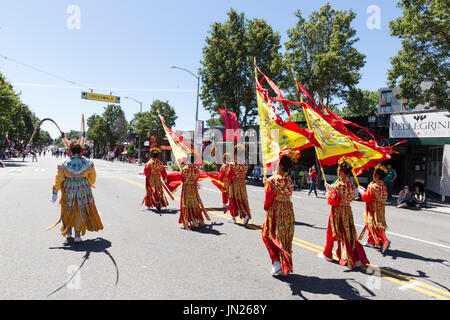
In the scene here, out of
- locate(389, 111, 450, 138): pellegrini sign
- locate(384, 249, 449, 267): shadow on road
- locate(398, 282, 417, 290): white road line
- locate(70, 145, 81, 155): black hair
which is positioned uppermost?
locate(389, 111, 450, 138): pellegrini sign

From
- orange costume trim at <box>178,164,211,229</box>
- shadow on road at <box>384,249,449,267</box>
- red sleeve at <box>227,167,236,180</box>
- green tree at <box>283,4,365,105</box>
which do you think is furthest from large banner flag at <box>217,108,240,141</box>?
green tree at <box>283,4,365,105</box>

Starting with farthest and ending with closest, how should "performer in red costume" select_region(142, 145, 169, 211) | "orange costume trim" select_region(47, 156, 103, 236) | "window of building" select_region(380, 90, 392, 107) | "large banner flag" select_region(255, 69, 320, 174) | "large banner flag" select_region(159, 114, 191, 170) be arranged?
"window of building" select_region(380, 90, 392, 107)
"performer in red costume" select_region(142, 145, 169, 211)
"large banner flag" select_region(159, 114, 191, 170)
"orange costume trim" select_region(47, 156, 103, 236)
"large banner flag" select_region(255, 69, 320, 174)

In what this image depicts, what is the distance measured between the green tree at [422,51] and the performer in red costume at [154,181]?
39.8ft

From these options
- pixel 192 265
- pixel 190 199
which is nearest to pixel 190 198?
pixel 190 199

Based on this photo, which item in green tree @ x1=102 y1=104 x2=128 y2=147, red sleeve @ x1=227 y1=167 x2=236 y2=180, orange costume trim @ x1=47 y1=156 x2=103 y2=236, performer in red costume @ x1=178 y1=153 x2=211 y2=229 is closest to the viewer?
orange costume trim @ x1=47 y1=156 x2=103 y2=236

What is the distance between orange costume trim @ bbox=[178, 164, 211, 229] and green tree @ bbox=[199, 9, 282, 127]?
18389 millimetres

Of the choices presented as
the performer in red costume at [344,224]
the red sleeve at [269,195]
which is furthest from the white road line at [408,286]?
the red sleeve at [269,195]

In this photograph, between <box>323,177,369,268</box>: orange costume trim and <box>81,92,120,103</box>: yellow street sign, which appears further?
<box>81,92,120,103</box>: yellow street sign

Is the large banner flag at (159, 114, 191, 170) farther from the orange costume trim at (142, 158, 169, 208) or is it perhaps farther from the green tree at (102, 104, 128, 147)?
the green tree at (102, 104, 128, 147)

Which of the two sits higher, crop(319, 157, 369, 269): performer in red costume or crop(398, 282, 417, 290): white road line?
crop(319, 157, 369, 269): performer in red costume

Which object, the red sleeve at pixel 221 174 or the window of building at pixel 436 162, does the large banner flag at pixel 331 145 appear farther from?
the window of building at pixel 436 162

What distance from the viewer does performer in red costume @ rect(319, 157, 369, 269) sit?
206 inches
